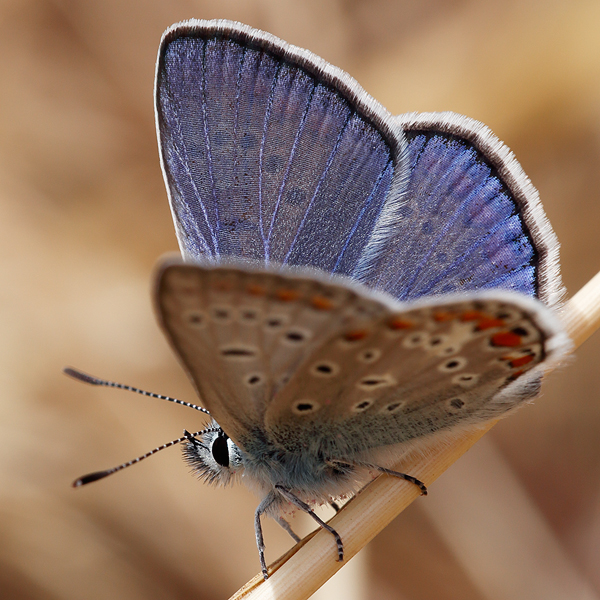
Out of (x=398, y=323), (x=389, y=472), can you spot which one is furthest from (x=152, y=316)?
(x=398, y=323)

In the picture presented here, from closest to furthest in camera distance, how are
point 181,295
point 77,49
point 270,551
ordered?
1. point 181,295
2. point 270,551
3. point 77,49

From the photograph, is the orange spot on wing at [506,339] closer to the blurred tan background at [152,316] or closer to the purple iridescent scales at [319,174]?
the purple iridescent scales at [319,174]

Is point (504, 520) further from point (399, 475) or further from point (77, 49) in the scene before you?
point (77, 49)

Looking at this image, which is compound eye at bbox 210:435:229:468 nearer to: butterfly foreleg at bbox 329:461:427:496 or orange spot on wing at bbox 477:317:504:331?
butterfly foreleg at bbox 329:461:427:496

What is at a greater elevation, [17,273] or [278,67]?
[17,273]

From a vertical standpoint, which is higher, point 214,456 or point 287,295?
point 287,295

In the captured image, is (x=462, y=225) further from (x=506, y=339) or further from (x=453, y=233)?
(x=506, y=339)

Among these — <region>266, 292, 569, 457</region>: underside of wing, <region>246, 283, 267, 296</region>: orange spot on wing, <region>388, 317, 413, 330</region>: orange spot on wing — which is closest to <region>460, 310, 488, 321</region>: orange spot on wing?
<region>266, 292, 569, 457</region>: underside of wing

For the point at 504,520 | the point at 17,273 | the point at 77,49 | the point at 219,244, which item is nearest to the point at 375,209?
the point at 219,244
